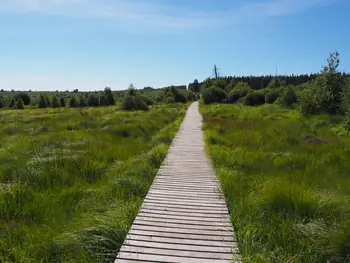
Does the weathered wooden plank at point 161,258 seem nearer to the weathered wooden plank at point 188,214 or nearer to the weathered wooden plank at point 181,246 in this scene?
the weathered wooden plank at point 181,246

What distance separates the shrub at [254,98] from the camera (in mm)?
37750

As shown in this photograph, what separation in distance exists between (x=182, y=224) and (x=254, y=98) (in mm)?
36155

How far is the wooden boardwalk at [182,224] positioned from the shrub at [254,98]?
33.0 meters

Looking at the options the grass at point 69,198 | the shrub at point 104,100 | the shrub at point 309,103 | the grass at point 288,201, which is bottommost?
the grass at point 288,201

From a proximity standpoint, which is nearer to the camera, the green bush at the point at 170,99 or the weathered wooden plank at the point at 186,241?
the weathered wooden plank at the point at 186,241

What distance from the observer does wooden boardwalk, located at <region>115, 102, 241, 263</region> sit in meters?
3.22

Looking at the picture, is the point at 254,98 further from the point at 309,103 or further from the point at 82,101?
the point at 82,101

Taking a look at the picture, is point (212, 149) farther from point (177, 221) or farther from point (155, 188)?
point (177, 221)

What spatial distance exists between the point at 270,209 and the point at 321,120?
1403cm

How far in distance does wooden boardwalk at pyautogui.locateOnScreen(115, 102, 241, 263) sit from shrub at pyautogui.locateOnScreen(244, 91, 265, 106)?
108 feet

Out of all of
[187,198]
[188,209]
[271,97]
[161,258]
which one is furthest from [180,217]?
[271,97]

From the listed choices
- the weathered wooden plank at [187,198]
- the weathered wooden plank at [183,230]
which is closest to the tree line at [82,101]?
the weathered wooden plank at [187,198]

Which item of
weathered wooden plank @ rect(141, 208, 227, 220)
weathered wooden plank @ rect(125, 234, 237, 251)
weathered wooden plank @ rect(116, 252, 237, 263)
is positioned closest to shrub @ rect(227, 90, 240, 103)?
weathered wooden plank @ rect(141, 208, 227, 220)

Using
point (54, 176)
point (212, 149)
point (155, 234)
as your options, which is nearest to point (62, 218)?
point (155, 234)
